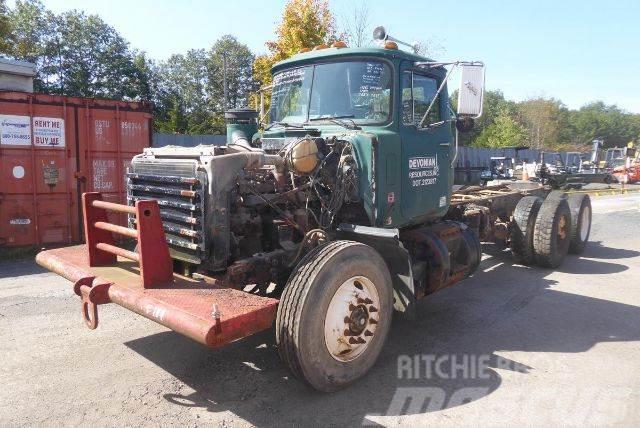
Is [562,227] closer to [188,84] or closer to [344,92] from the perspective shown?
[344,92]

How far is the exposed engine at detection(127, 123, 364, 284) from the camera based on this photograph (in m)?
3.67

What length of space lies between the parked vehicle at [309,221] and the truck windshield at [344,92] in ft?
0.04

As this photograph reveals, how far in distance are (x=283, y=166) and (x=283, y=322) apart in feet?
4.64

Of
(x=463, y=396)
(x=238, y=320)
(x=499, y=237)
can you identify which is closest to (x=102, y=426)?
(x=238, y=320)

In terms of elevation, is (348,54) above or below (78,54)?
below

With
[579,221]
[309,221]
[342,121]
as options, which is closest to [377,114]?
[342,121]

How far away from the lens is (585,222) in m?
9.09

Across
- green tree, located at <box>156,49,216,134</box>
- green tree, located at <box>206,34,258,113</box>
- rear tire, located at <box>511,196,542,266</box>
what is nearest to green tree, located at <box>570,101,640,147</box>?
green tree, located at <box>206,34,258,113</box>

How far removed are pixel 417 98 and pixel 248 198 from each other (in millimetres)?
2154

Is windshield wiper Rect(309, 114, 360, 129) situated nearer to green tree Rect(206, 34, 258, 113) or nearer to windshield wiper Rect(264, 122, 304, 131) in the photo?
windshield wiper Rect(264, 122, 304, 131)

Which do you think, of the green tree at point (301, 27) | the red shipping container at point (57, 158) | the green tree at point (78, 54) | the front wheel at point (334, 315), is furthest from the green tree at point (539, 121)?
the front wheel at point (334, 315)

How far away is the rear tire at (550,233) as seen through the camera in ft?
24.5

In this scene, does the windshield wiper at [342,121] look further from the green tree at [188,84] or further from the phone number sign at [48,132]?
the green tree at [188,84]

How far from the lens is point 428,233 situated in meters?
5.25
